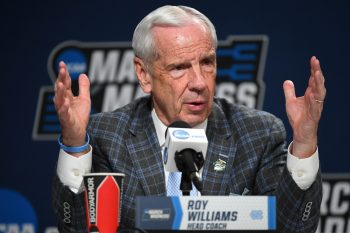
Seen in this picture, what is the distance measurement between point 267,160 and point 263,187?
0.09 meters

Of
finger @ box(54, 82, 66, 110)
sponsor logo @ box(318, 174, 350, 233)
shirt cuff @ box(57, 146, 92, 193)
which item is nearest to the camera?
finger @ box(54, 82, 66, 110)

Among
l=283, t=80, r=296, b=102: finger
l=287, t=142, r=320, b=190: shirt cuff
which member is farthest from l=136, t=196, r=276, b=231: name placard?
l=283, t=80, r=296, b=102: finger

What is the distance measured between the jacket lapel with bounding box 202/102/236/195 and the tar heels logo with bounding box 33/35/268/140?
2.89 feet

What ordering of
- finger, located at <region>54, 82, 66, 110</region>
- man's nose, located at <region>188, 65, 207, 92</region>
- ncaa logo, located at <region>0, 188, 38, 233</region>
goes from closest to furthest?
finger, located at <region>54, 82, 66, 110</region> < man's nose, located at <region>188, 65, 207, 92</region> < ncaa logo, located at <region>0, 188, 38, 233</region>

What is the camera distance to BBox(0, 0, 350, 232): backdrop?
335 cm

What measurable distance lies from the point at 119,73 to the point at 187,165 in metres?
1.77

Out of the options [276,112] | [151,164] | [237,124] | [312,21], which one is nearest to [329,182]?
[276,112]

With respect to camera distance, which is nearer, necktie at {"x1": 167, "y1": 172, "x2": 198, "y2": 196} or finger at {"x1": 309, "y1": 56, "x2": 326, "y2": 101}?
finger at {"x1": 309, "y1": 56, "x2": 326, "y2": 101}

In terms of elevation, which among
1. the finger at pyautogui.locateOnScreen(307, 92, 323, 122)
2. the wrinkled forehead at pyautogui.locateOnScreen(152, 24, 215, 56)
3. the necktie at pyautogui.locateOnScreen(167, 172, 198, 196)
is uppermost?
the wrinkled forehead at pyautogui.locateOnScreen(152, 24, 215, 56)

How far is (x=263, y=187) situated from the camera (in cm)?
236

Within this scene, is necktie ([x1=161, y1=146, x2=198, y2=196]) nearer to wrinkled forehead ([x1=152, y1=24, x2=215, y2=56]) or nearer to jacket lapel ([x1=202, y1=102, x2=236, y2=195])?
jacket lapel ([x1=202, y1=102, x2=236, y2=195])

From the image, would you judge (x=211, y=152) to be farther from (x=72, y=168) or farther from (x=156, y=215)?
(x=156, y=215)

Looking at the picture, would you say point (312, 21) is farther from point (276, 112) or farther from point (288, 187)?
point (288, 187)

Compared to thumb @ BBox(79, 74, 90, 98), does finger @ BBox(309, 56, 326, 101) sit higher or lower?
higher
